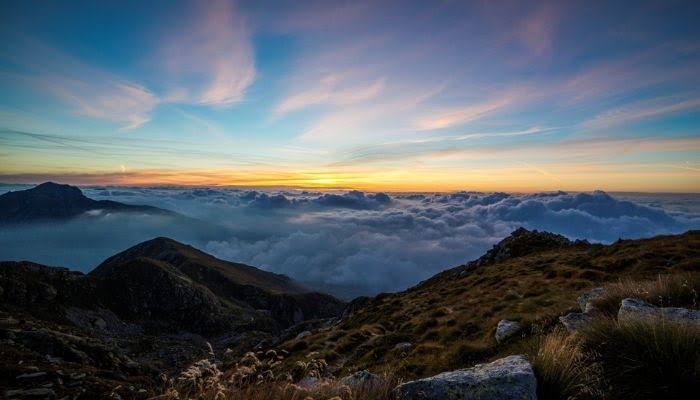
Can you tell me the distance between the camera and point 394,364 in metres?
16.2

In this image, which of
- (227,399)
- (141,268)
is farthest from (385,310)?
(141,268)

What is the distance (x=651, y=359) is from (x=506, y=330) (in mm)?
8401

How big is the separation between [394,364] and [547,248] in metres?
40.2

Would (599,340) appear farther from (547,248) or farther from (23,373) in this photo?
(547,248)

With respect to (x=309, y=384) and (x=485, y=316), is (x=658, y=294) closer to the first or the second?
(x=485, y=316)

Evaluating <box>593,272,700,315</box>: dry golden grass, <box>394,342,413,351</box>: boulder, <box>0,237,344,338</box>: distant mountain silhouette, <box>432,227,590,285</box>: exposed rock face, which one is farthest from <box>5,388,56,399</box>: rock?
<box>0,237,344,338</box>: distant mountain silhouette

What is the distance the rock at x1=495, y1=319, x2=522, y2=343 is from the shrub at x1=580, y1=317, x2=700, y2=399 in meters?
6.98

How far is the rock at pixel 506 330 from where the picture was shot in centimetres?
1331

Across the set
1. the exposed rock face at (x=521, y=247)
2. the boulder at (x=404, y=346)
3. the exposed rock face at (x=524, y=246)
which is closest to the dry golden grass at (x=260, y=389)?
the boulder at (x=404, y=346)

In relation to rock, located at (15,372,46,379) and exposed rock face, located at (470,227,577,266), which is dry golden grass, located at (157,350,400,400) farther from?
exposed rock face, located at (470,227,577,266)

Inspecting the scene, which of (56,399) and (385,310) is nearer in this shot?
(56,399)

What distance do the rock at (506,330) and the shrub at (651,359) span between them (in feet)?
22.9

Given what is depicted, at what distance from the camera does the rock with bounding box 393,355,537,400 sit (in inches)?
210

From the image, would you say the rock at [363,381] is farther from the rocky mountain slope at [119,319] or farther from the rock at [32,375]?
the rock at [32,375]
